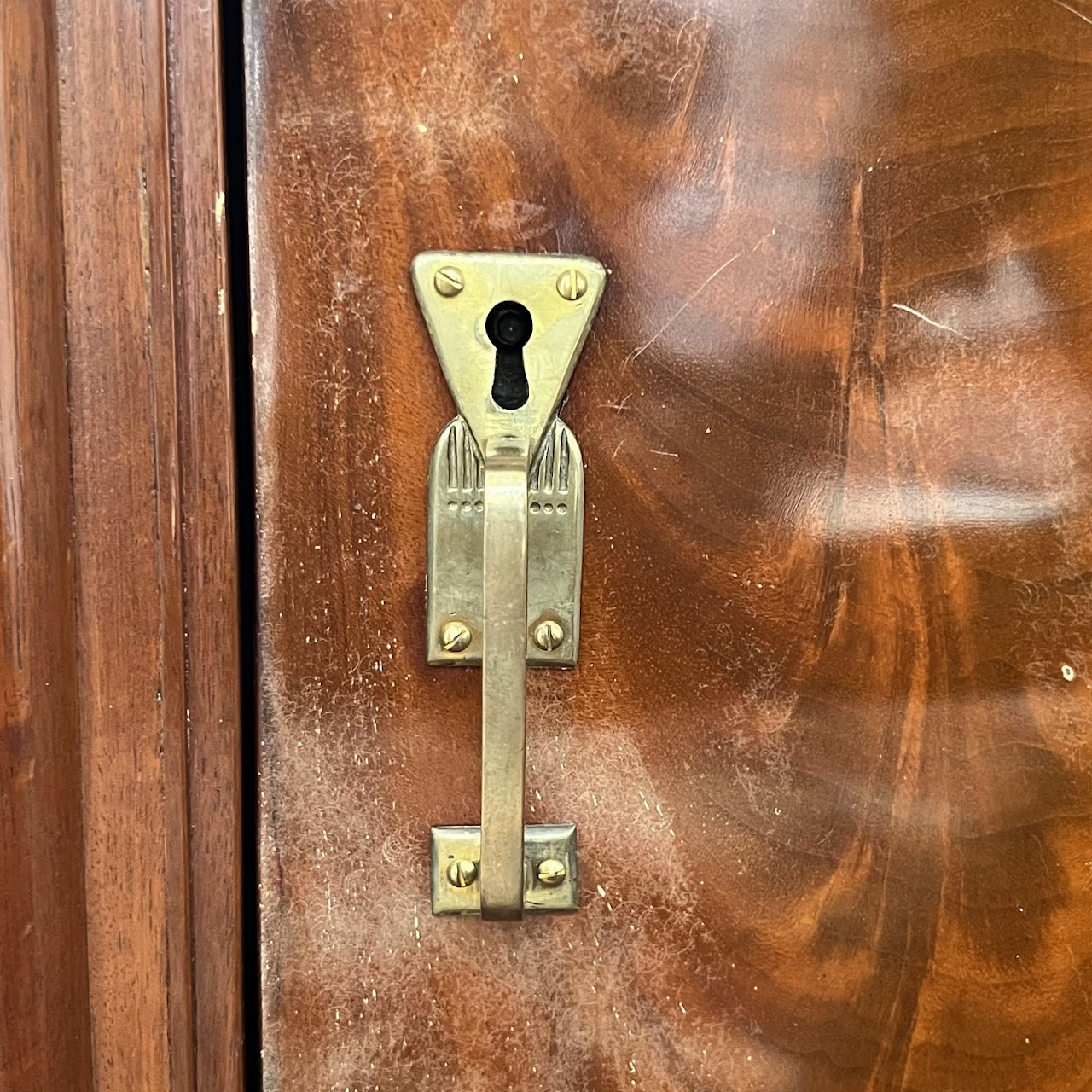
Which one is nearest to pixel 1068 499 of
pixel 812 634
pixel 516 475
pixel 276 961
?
pixel 812 634

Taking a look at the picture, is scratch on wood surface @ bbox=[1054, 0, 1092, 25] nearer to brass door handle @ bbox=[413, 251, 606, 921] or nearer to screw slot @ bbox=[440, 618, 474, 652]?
brass door handle @ bbox=[413, 251, 606, 921]

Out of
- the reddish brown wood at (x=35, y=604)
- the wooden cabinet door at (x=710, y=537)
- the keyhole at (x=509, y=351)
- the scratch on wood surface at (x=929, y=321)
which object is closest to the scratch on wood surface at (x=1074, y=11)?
the wooden cabinet door at (x=710, y=537)

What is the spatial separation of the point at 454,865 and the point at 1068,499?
308mm

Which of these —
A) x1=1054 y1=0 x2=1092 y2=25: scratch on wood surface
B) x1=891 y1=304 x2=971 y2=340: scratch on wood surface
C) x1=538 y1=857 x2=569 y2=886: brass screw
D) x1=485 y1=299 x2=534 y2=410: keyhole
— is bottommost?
x1=538 y1=857 x2=569 y2=886: brass screw

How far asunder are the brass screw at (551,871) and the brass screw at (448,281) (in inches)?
9.2

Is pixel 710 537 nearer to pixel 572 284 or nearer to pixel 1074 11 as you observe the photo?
pixel 572 284

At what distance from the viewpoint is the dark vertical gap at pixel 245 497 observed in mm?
334

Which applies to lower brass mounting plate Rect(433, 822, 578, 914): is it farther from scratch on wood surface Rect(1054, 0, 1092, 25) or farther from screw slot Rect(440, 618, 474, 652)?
scratch on wood surface Rect(1054, 0, 1092, 25)

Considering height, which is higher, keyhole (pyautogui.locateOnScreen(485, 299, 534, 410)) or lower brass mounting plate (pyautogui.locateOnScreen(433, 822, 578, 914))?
keyhole (pyautogui.locateOnScreen(485, 299, 534, 410))

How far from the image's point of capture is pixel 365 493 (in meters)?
0.35

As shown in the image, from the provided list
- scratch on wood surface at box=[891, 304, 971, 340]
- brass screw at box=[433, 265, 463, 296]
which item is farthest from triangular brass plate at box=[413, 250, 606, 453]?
scratch on wood surface at box=[891, 304, 971, 340]

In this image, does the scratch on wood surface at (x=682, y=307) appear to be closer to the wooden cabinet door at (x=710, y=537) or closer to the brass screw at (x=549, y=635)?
the wooden cabinet door at (x=710, y=537)

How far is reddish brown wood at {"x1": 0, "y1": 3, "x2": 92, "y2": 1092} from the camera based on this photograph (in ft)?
0.95

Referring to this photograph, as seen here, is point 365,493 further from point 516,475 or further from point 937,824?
point 937,824
